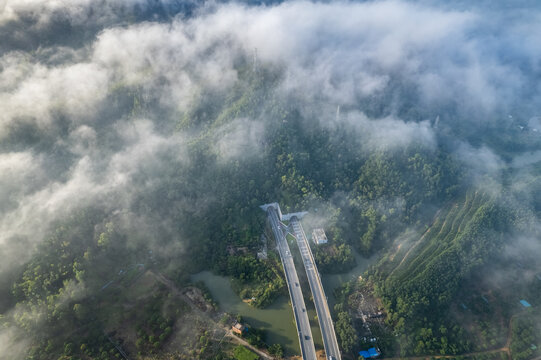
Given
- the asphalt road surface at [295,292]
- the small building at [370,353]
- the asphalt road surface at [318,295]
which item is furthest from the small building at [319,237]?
the small building at [370,353]

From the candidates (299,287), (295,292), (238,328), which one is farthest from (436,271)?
(238,328)

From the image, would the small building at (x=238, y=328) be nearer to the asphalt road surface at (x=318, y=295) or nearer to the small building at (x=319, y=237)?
the asphalt road surface at (x=318, y=295)

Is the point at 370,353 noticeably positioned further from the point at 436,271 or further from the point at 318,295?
the point at 436,271

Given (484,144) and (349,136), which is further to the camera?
(484,144)

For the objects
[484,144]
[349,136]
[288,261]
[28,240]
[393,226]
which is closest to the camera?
[28,240]

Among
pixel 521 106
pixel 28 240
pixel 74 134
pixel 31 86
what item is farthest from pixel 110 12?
pixel 521 106

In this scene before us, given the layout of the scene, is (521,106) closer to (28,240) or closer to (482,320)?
(482,320)

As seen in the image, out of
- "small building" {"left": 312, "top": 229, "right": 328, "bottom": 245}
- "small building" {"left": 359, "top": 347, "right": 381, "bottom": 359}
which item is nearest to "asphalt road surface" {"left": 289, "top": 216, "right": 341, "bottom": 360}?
"small building" {"left": 312, "top": 229, "right": 328, "bottom": 245}

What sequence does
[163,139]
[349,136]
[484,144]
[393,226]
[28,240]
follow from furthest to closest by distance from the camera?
[484,144]
[349,136]
[163,139]
[393,226]
[28,240]
